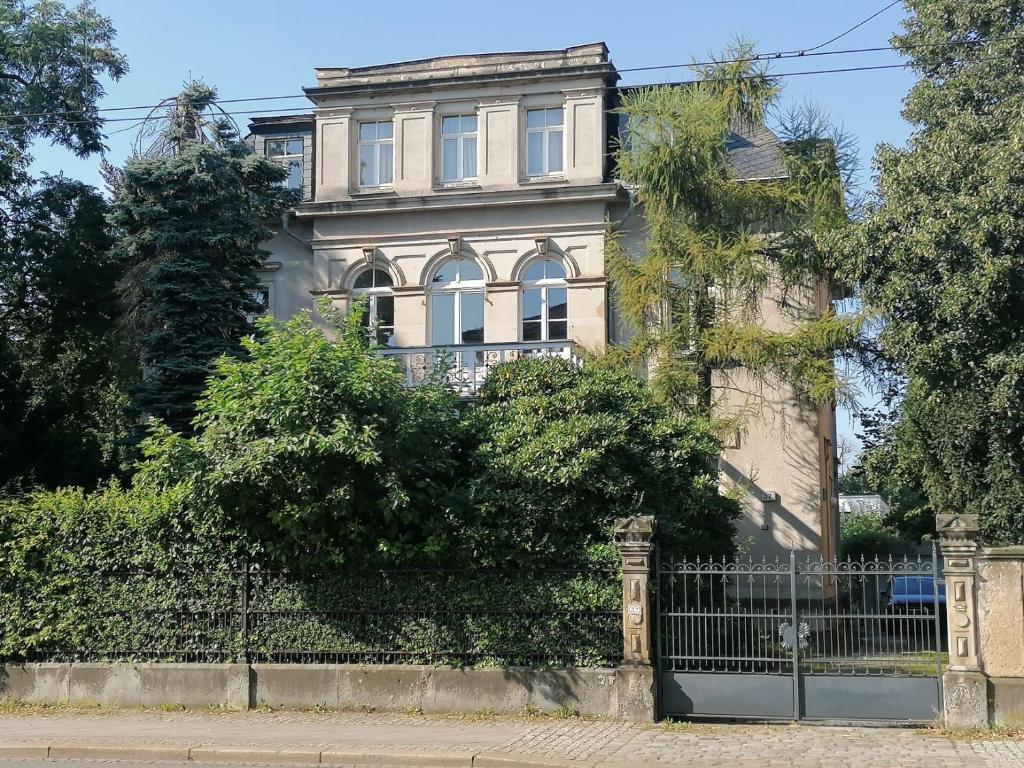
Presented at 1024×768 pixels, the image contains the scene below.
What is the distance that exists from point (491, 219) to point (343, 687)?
13105 mm

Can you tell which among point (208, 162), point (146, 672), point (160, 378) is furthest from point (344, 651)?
point (208, 162)

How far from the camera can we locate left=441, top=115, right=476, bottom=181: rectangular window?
2603 cm

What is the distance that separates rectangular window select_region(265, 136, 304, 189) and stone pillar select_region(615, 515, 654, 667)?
17184 mm

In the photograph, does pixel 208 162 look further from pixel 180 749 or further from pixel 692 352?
pixel 180 749

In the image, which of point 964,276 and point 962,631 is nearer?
point 962,631

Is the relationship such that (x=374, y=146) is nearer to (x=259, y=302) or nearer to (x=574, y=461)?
(x=259, y=302)

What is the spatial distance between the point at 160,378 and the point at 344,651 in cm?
895

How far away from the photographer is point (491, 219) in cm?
2547

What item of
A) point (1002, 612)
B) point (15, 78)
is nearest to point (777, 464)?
point (1002, 612)

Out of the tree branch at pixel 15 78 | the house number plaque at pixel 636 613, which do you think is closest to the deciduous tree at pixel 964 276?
the house number plaque at pixel 636 613

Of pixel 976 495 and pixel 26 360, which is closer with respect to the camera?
pixel 976 495

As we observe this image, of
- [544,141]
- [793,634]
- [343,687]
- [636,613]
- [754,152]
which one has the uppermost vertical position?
[544,141]

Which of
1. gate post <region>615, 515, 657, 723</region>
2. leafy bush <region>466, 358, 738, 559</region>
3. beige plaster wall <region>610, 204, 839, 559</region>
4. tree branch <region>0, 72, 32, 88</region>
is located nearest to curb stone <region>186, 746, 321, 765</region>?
leafy bush <region>466, 358, 738, 559</region>

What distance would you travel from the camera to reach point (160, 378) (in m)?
21.9
